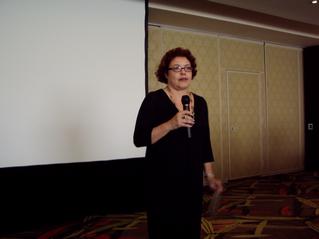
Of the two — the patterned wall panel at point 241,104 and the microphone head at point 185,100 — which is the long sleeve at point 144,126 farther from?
the patterned wall panel at point 241,104

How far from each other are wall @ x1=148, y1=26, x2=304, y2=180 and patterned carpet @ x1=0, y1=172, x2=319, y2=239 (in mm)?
1426

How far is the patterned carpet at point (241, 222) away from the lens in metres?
3.42

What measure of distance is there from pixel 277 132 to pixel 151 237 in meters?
5.99

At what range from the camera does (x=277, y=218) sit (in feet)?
12.9

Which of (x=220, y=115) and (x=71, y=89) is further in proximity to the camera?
(x=220, y=115)

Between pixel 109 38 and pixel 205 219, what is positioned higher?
pixel 109 38

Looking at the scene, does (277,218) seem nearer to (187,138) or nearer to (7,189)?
(187,138)

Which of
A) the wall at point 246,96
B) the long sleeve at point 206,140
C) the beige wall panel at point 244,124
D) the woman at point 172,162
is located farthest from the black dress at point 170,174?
the beige wall panel at point 244,124

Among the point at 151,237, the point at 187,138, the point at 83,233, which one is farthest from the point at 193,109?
the point at 83,233

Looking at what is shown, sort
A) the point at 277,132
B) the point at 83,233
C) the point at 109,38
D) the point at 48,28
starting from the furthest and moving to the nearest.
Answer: the point at 277,132, the point at 109,38, the point at 48,28, the point at 83,233

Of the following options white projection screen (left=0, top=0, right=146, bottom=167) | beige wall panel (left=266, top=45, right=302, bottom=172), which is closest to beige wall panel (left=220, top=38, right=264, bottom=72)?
beige wall panel (left=266, top=45, right=302, bottom=172)

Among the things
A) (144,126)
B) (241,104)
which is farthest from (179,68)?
(241,104)

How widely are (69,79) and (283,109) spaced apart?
16.5 ft

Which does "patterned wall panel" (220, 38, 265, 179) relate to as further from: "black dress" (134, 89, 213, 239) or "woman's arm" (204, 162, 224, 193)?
"black dress" (134, 89, 213, 239)
